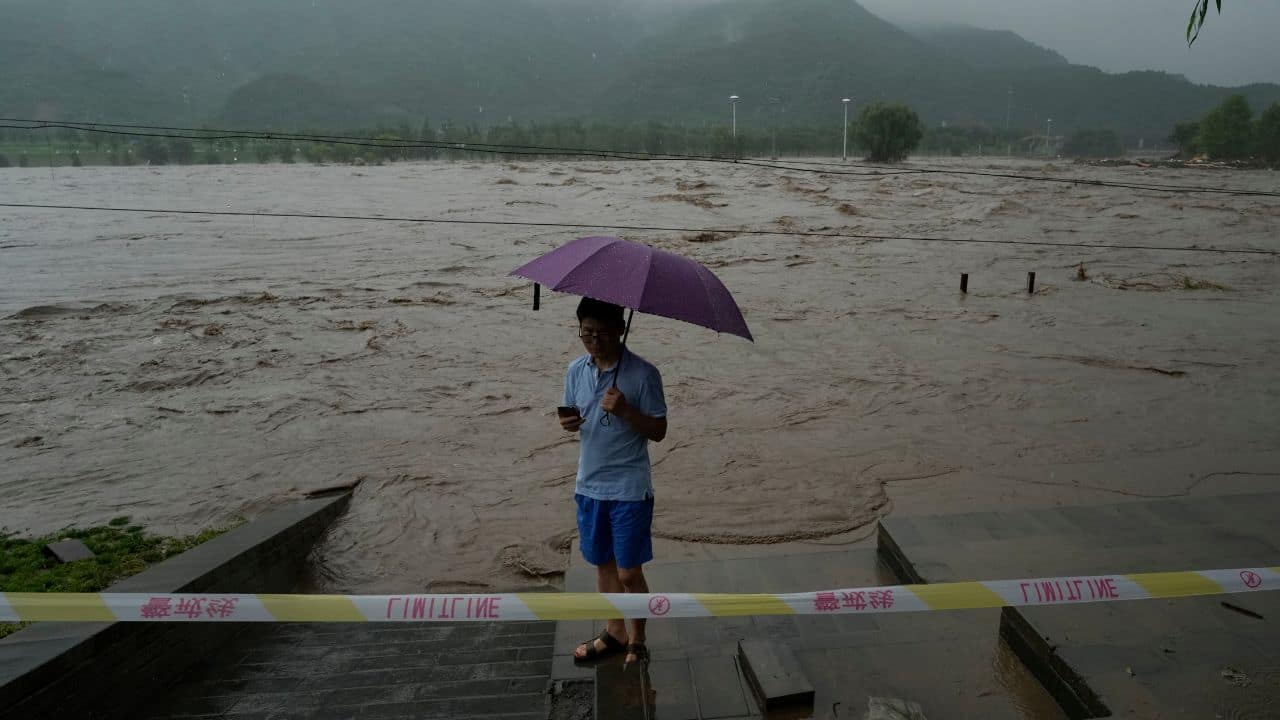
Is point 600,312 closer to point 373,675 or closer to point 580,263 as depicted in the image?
point 580,263

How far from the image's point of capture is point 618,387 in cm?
321

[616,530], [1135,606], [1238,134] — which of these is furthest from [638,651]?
[1238,134]

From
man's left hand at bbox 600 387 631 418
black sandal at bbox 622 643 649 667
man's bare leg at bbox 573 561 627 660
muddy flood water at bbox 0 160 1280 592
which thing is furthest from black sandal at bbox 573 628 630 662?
muddy flood water at bbox 0 160 1280 592

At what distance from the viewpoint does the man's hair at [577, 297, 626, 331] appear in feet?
10.2

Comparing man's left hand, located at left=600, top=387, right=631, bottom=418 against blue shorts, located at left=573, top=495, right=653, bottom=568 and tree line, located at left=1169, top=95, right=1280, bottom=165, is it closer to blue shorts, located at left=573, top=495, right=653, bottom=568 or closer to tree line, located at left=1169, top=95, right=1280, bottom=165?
blue shorts, located at left=573, top=495, right=653, bottom=568

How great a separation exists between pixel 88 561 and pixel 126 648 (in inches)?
82.4

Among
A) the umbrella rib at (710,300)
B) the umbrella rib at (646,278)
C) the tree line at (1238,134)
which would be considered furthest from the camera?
the tree line at (1238,134)

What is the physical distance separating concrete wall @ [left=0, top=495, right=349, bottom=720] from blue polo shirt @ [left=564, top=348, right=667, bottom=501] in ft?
8.05

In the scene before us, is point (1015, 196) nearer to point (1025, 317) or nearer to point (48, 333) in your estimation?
point (1025, 317)

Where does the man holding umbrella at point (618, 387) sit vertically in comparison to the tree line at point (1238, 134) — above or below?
below

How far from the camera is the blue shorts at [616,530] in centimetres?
325

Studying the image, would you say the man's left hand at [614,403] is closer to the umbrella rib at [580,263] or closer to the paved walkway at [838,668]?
the umbrella rib at [580,263]

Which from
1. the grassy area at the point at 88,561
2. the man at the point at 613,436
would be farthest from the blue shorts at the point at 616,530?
the grassy area at the point at 88,561

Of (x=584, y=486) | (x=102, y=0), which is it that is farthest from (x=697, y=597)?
(x=102, y=0)
